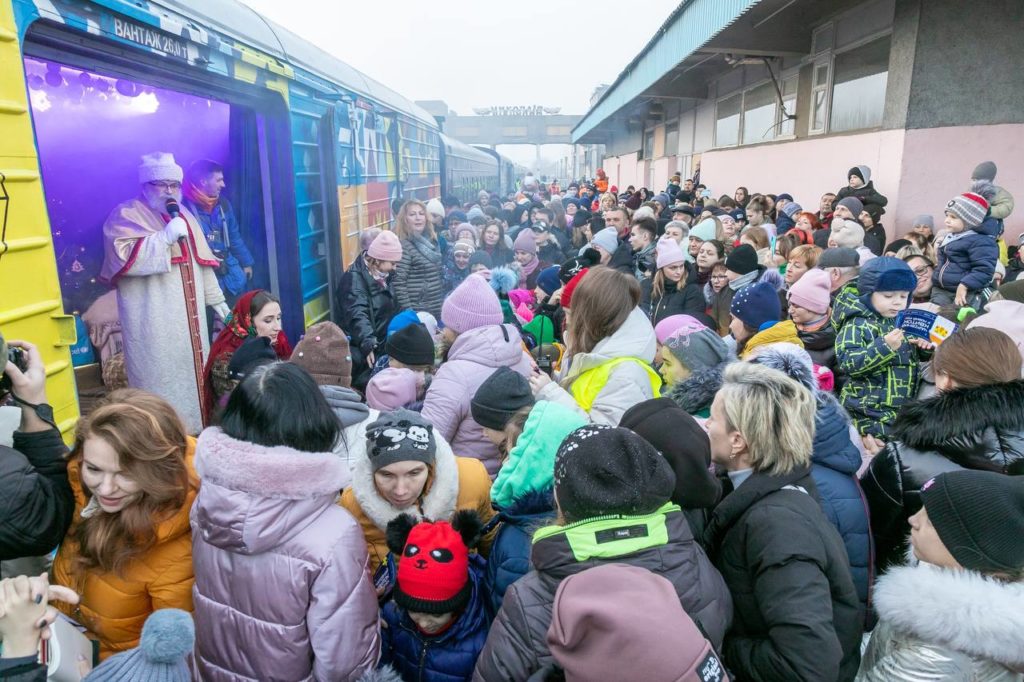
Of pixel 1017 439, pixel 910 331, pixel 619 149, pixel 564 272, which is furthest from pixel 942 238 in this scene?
pixel 619 149

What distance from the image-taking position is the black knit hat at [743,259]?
4402mm

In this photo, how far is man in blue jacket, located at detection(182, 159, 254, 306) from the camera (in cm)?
507

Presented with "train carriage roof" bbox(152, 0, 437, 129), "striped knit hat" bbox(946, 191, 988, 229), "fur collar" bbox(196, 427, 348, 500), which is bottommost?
"fur collar" bbox(196, 427, 348, 500)

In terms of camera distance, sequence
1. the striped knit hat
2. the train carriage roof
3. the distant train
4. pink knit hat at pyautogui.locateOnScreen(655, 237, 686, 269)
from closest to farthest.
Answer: the distant train, the train carriage roof, pink knit hat at pyautogui.locateOnScreen(655, 237, 686, 269), the striped knit hat

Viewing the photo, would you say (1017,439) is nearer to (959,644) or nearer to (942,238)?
(959,644)

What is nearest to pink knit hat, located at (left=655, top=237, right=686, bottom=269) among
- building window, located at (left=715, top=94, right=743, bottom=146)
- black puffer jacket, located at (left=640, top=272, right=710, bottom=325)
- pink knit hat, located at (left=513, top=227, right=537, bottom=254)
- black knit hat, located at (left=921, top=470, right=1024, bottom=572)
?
black puffer jacket, located at (left=640, top=272, right=710, bottom=325)

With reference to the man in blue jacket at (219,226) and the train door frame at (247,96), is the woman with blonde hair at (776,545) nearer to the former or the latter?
the train door frame at (247,96)

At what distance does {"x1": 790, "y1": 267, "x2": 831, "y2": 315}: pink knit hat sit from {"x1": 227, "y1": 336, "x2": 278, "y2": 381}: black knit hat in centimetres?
282

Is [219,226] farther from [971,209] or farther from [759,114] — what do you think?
[759,114]

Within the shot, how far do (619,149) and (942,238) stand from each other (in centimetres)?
2674

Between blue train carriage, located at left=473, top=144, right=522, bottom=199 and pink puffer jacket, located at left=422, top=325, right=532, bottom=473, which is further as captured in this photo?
blue train carriage, located at left=473, top=144, right=522, bottom=199

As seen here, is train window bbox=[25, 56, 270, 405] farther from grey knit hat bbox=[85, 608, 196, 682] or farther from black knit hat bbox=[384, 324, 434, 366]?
grey knit hat bbox=[85, 608, 196, 682]

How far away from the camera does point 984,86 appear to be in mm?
6383

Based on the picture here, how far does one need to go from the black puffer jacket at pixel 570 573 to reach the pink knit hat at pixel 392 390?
5.44ft
